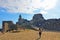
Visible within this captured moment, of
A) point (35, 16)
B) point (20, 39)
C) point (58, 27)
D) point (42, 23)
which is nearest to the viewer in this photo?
point (20, 39)

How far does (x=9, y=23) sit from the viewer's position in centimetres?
8769

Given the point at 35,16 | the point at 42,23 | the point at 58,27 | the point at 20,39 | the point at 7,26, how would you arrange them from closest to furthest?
the point at 20,39 < the point at 7,26 < the point at 58,27 < the point at 42,23 < the point at 35,16

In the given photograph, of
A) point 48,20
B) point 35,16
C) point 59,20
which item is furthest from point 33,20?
point 59,20

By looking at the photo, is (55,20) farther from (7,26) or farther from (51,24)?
(7,26)

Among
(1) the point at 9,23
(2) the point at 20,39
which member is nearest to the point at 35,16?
(1) the point at 9,23

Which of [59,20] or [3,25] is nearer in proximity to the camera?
[3,25]

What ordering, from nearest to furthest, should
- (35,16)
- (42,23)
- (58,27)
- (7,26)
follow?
(7,26) < (58,27) < (42,23) < (35,16)

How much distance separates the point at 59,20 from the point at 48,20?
7.42 meters

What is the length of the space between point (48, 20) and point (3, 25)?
3325 centimetres

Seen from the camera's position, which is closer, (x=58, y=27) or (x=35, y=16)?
(x=58, y=27)

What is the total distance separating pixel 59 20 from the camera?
4193 inches

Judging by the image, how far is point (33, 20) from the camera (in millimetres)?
118938

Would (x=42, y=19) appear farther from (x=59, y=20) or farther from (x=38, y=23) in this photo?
(x=59, y=20)

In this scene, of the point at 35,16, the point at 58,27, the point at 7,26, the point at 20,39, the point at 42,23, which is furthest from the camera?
the point at 35,16
